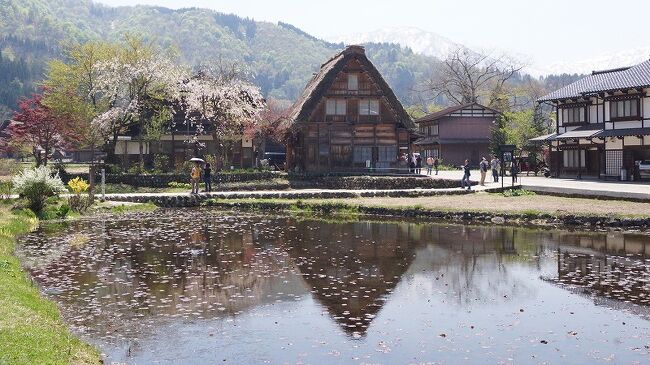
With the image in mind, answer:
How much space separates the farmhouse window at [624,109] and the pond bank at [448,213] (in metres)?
19.5

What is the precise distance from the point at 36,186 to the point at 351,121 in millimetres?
29505

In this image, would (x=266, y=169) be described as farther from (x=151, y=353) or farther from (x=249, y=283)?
(x=151, y=353)

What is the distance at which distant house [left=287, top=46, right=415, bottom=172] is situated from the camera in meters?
53.6

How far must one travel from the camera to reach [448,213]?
101ft

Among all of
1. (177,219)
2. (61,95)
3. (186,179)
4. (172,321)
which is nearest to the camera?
(172,321)

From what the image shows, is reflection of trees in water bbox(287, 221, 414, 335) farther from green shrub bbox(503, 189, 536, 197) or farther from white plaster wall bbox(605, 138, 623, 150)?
white plaster wall bbox(605, 138, 623, 150)

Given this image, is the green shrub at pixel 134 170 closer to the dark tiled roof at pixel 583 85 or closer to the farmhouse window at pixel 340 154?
the farmhouse window at pixel 340 154

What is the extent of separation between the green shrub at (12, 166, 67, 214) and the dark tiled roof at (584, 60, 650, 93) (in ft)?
115

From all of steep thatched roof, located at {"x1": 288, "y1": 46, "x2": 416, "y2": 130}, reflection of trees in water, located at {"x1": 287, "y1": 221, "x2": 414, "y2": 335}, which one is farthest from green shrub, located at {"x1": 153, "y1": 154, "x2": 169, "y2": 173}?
reflection of trees in water, located at {"x1": 287, "y1": 221, "x2": 414, "y2": 335}

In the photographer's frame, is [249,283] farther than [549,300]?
Yes

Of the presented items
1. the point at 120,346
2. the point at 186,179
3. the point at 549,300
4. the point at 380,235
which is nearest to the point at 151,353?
the point at 120,346

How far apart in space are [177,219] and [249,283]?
50.6 ft

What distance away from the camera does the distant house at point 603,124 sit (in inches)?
1705

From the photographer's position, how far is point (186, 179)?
46.3 meters
